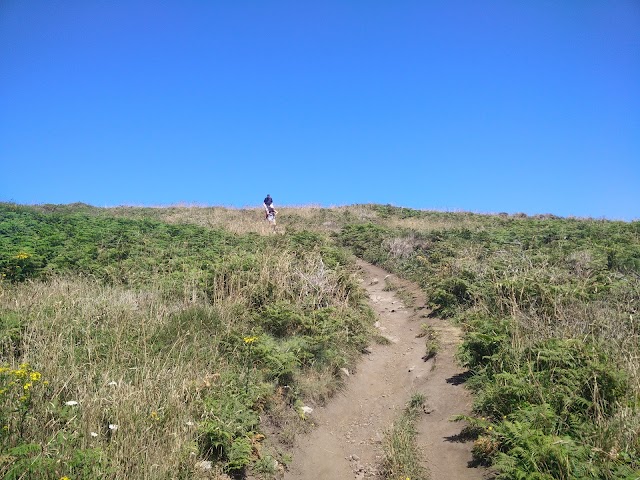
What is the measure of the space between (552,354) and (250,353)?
411 centimetres

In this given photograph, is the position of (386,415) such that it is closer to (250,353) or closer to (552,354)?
(250,353)

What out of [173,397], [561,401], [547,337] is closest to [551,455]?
[561,401]

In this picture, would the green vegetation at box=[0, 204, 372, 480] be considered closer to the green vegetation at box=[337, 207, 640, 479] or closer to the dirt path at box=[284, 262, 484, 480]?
the dirt path at box=[284, 262, 484, 480]

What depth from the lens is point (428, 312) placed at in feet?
36.5

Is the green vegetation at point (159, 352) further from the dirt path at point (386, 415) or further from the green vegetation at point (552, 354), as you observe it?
the green vegetation at point (552, 354)

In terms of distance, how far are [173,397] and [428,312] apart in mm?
7446

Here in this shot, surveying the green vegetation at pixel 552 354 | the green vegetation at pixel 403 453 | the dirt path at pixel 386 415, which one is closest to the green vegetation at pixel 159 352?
the dirt path at pixel 386 415

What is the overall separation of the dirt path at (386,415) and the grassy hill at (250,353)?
0.30m

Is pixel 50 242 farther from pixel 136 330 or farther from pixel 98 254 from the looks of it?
pixel 136 330

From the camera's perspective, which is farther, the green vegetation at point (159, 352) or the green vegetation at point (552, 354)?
the green vegetation at point (552, 354)

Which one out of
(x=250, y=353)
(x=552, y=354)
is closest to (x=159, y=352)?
(x=250, y=353)

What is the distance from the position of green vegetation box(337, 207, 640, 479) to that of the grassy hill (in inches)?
1.0

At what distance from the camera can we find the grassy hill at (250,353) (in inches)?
169

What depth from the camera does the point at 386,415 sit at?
7.06m
